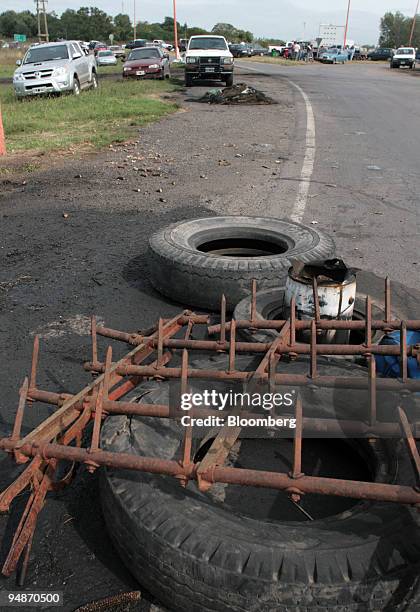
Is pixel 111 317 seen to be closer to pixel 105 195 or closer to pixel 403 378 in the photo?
pixel 403 378

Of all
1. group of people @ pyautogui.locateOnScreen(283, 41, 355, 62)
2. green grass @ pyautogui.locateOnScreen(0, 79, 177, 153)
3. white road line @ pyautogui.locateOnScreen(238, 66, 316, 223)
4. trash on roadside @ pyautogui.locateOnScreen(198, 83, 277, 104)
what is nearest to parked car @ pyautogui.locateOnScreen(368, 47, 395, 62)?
group of people @ pyautogui.locateOnScreen(283, 41, 355, 62)

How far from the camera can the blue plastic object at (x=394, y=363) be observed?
2.91 metres

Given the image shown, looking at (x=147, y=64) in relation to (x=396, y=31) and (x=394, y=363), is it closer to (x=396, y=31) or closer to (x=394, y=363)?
(x=394, y=363)

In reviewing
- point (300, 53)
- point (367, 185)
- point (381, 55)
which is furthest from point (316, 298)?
point (381, 55)

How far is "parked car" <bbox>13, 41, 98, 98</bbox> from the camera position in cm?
1717

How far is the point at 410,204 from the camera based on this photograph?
24.0ft

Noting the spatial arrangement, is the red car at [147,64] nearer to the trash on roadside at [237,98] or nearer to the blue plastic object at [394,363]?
the trash on roadside at [237,98]

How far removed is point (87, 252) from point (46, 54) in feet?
51.3

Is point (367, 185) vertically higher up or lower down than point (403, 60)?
lower down

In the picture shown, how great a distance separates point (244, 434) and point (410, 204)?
5537 mm

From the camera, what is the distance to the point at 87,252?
18.6ft

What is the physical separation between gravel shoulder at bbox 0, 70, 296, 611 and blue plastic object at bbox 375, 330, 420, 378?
1613 mm

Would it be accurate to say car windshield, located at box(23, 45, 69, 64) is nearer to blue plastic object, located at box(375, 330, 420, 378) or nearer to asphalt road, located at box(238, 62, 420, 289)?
asphalt road, located at box(238, 62, 420, 289)

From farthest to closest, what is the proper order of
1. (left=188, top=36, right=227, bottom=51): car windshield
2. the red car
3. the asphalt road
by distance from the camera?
1. the red car
2. (left=188, top=36, right=227, bottom=51): car windshield
3. the asphalt road
